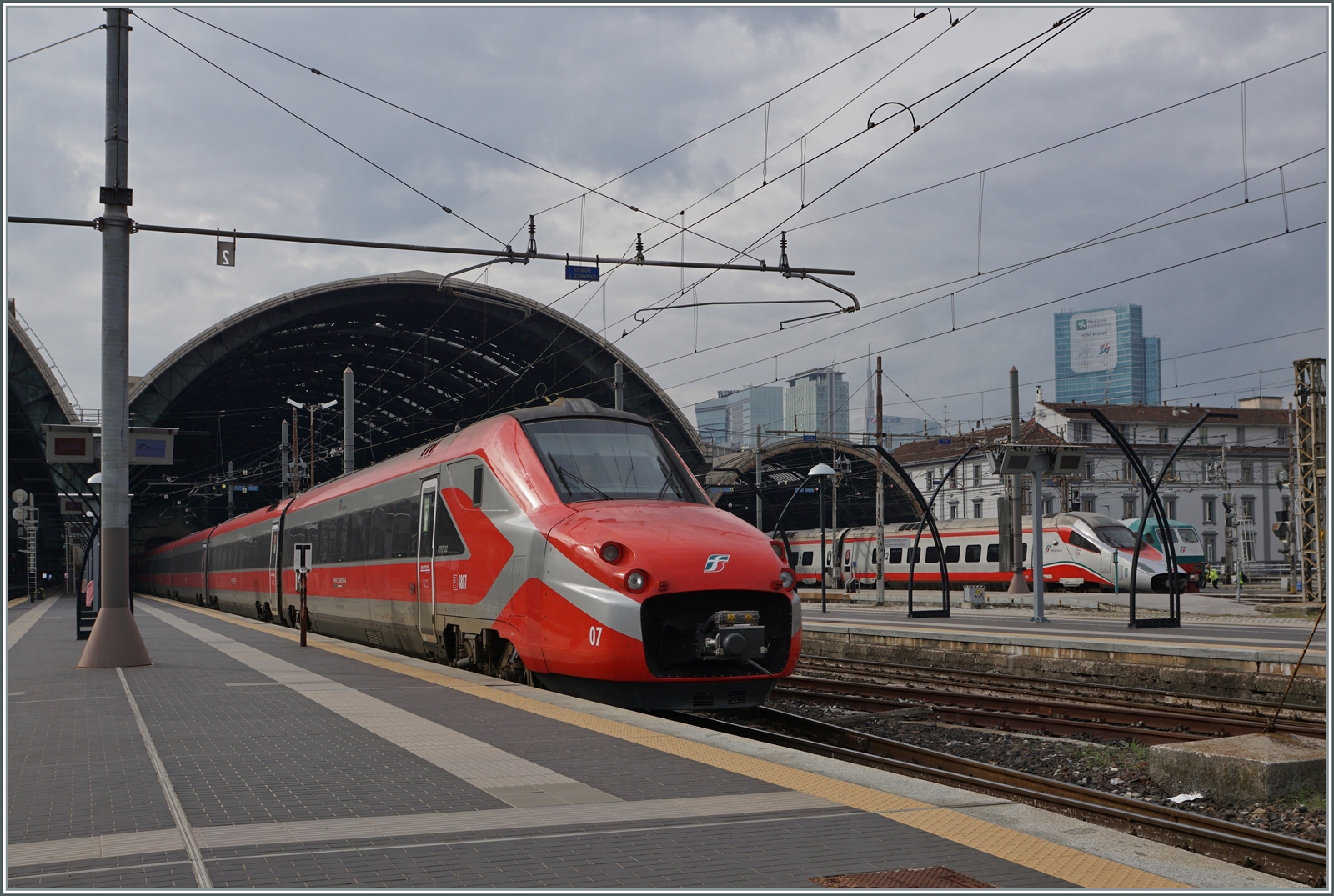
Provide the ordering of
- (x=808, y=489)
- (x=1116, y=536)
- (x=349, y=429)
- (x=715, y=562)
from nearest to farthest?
(x=715, y=562) < (x=349, y=429) < (x=1116, y=536) < (x=808, y=489)

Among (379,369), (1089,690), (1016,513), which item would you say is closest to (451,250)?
(1089,690)

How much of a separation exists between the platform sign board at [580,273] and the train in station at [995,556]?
50.4 ft

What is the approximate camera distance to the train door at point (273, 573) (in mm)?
27312

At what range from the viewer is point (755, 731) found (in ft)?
37.7

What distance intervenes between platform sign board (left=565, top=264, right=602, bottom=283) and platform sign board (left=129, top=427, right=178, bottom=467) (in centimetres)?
675

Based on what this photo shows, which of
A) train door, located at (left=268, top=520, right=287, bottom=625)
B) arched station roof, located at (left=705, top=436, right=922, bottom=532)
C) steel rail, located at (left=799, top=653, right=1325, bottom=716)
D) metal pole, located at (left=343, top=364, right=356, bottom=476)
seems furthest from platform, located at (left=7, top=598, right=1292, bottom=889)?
arched station roof, located at (left=705, top=436, right=922, bottom=532)

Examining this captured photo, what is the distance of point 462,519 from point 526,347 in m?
35.9

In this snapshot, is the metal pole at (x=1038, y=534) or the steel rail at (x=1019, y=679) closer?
the steel rail at (x=1019, y=679)

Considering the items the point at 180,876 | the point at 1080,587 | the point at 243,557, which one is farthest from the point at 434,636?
the point at 1080,587

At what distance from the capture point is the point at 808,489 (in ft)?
217

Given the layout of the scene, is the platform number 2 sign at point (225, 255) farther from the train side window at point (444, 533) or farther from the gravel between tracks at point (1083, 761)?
the gravel between tracks at point (1083, 761)

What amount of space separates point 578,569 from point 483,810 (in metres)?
4.68

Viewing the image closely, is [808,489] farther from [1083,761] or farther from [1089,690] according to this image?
[1083,761]

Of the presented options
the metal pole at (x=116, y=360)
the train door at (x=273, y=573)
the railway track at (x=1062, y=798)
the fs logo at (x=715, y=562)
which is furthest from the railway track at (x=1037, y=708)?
the train door at (x=273, y=573)
